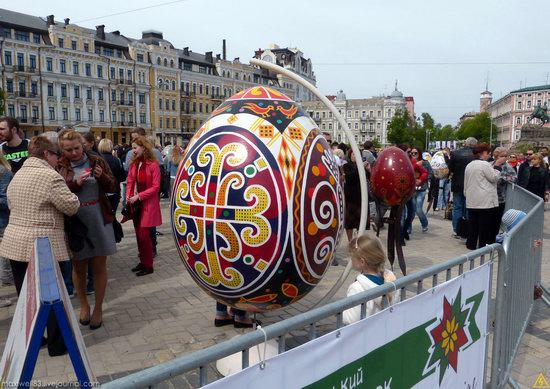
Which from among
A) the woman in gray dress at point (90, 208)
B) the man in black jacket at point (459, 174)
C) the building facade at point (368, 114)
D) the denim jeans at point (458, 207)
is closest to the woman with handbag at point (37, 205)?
the woman in gray dress at point (90, 208)

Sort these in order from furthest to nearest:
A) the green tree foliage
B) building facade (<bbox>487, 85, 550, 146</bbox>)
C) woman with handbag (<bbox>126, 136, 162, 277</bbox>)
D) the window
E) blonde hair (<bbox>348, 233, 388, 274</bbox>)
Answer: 1. building facade (<bbox>487, 85, 550, 146</bbox>)
2. the green tree foliage
3. the window
4. woman with handbag (<bbox>126, 136, 162, 277</bbox>)
5. blonde hair (<bbox>348, 233, 388, 274</bbox>)

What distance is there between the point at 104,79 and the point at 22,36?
11.0m

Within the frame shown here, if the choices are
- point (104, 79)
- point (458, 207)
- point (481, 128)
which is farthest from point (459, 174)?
point (481, 128)

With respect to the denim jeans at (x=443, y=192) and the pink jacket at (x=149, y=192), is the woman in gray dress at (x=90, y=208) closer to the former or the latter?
the pink jacket at (x=149, y=192)

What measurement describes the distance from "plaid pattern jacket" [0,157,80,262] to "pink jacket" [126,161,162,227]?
222 cm

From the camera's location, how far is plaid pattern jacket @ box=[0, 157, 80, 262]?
382 cm

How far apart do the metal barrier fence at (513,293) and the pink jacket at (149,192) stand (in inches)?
170

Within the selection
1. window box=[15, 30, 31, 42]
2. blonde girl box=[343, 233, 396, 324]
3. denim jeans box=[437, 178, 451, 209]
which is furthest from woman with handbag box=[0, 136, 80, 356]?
window box=[15, 30, 31, 42]

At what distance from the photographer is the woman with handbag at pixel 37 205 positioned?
3820 millimetres

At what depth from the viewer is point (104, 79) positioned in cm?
6469

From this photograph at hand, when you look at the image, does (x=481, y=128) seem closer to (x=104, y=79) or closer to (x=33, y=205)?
(x=104, y=79)

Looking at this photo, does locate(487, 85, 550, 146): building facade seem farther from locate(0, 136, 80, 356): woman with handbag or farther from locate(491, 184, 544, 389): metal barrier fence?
locate(0, 136, 80, 356): woman with handbag

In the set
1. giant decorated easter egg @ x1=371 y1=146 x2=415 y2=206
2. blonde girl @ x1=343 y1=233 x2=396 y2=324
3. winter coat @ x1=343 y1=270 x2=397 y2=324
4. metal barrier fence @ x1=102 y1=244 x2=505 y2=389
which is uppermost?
giant decorated easter egg @ x1=371 y1=146 x2=415 y2=206

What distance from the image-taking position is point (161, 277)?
646 centimetres
